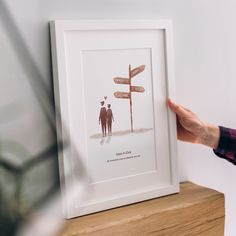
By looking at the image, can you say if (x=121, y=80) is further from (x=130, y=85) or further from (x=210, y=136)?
(x=210, y=136)

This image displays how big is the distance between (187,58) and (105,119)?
27 centimetres

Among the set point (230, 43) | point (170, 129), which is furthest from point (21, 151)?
point (230, 43)

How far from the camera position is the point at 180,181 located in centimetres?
95

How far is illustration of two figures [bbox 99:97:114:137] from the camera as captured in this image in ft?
2.59

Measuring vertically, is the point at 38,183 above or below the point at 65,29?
below

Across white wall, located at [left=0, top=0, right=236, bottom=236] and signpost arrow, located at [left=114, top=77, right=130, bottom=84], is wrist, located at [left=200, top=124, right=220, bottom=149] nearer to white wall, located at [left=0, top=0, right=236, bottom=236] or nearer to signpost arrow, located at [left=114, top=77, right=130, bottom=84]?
white wall, located at [left=0, top=0, right=236, bottom=236]

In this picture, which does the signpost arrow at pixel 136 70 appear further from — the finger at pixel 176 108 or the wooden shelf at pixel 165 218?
the wooden shelf at pixel 165 218

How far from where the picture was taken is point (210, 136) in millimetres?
931

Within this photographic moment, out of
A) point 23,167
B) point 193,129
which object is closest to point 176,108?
point 193,129

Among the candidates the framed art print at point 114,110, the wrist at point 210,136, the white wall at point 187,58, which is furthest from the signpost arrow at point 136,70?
the wrist at point 210,136

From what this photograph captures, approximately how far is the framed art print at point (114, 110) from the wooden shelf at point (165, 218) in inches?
0.9

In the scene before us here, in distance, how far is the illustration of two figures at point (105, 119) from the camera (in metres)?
0.79

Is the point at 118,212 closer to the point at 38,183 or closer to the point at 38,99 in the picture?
the point at 38,183

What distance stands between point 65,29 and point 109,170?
11.3 inches
